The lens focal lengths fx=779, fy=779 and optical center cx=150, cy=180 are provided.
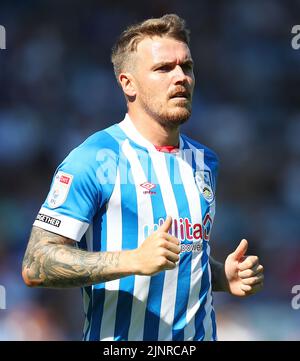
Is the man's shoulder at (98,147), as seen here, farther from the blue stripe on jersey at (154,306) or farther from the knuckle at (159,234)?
the knuckle at (159,234)

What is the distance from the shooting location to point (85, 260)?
9.78 ft

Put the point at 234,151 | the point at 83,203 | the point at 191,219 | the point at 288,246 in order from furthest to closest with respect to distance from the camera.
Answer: the point at 234,151 → the point at 288,246 → the point at 191,219 → the point at 83,203

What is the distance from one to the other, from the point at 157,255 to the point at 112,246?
1.50 ft

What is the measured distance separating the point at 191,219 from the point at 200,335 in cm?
50

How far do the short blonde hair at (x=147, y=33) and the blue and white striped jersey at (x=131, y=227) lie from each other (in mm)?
422

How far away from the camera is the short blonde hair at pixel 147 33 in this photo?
137 inches

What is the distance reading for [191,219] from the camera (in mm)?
3322

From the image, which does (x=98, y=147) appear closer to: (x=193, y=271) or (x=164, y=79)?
(x=164, y=79)

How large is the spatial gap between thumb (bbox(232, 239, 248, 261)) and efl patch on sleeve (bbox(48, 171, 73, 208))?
789 millimetres

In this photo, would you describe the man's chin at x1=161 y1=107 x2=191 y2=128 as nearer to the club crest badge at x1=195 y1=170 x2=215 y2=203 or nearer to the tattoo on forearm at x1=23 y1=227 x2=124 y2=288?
the club crest badge at x1=195 y1=170 x2=215 y2=203

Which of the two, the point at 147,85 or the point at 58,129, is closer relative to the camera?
the point at 147,85

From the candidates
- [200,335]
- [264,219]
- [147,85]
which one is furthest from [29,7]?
[200,335]

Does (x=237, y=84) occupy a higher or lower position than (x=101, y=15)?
lower

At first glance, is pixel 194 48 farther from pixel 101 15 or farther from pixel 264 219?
pixel 264 219
